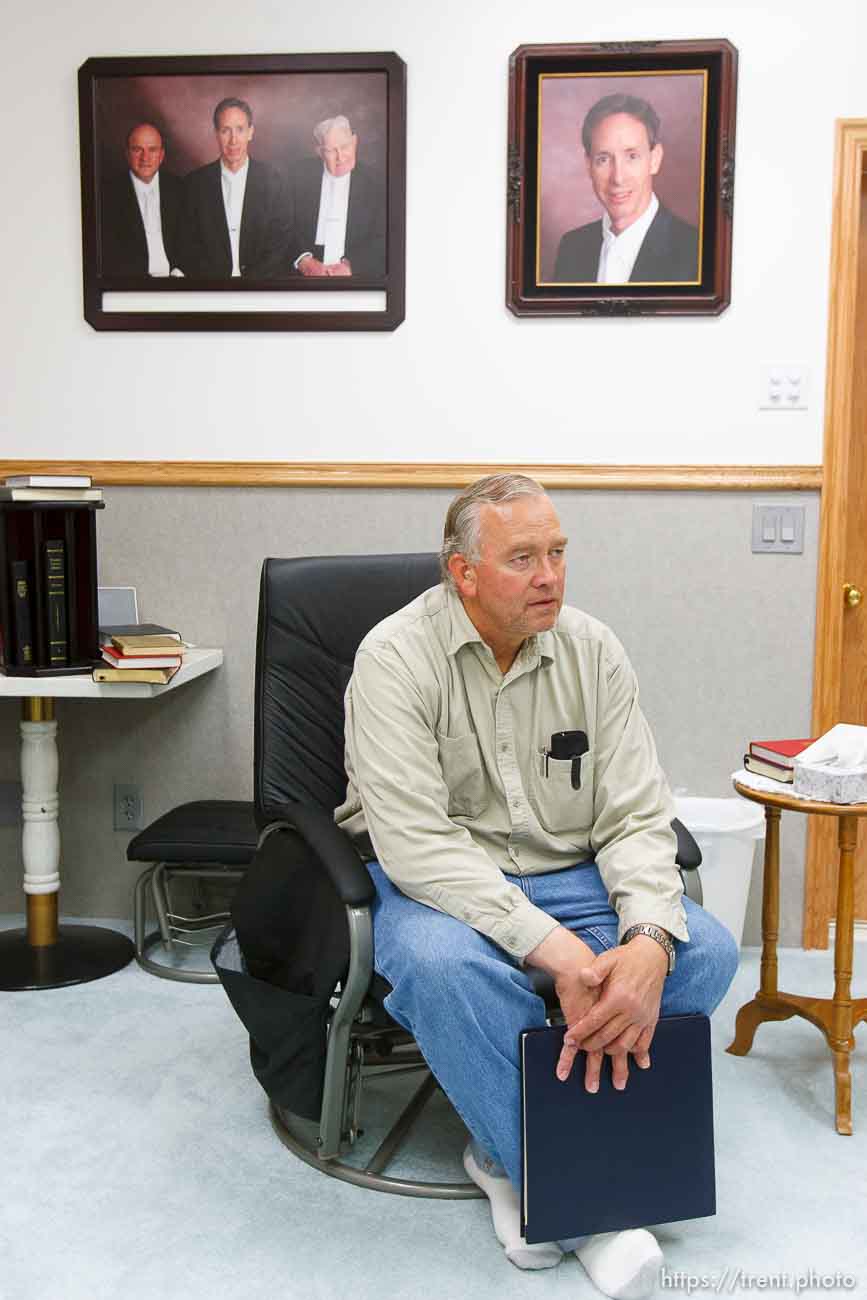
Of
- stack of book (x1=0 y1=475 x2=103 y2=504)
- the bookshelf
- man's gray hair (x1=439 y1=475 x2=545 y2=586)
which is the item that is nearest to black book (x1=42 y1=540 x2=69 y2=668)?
the bookshelf

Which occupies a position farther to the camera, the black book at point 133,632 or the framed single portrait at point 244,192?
the framed single portrait at point 244,192

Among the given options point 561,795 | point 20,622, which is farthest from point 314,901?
point 20,622

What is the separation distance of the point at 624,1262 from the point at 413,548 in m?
1.74

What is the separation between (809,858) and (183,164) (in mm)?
2245

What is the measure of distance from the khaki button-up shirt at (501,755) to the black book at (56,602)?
93 centimetres

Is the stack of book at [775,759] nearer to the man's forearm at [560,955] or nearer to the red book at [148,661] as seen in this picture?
the man's forearm at [560,955]

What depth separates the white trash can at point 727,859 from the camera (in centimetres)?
277

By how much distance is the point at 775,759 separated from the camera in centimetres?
231

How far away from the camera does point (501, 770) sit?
79.6 inches

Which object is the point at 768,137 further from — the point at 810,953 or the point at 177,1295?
the point at 177,1295

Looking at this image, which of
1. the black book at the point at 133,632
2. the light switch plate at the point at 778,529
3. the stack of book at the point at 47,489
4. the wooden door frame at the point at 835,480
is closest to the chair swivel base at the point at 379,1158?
Result: the black book at the point at 133,632

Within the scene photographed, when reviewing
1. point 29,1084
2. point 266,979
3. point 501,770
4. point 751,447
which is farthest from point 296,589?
point 751,447

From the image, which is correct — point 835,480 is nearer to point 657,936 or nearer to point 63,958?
point 657,936

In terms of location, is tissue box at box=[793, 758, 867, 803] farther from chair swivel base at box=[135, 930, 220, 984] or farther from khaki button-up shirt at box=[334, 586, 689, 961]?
chair swivel base at box=[135, 930, 220, 984]
